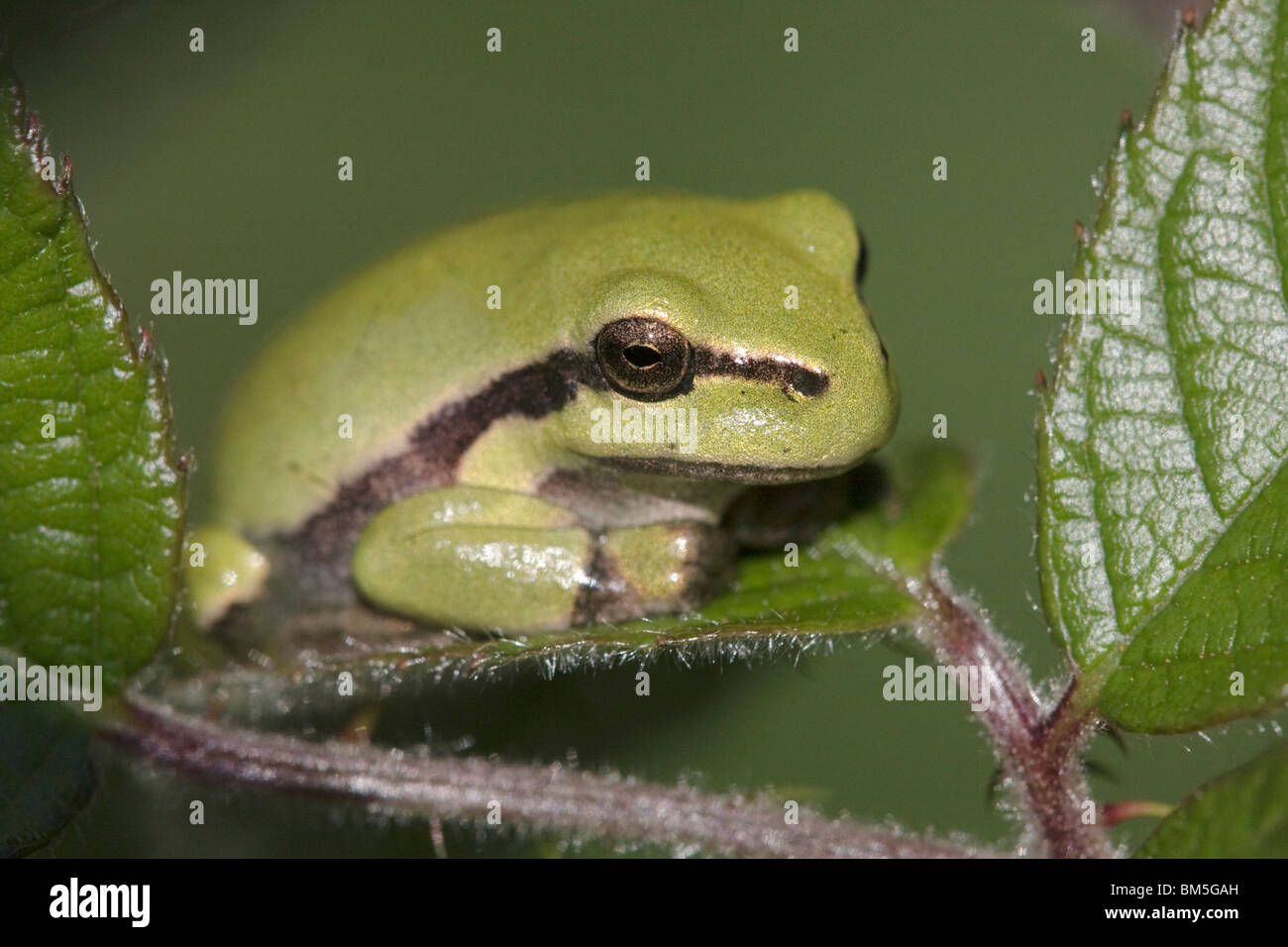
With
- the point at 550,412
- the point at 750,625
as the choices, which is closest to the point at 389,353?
the point at 550,412

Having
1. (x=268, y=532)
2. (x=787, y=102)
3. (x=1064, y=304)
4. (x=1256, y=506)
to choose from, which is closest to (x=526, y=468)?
(x=268, y=532)

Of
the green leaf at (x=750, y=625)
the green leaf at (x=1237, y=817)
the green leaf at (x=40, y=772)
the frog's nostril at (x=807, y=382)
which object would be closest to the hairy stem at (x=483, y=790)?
the green leaf at (x=40, y=772)

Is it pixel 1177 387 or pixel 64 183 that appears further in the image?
pixel 1177 387

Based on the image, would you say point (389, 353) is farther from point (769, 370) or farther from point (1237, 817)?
point (1237, 817)

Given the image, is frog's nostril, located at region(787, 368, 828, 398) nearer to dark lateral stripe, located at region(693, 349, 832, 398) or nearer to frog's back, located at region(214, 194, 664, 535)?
dark lateral stripe, located at region(693, 349, 832, 398)

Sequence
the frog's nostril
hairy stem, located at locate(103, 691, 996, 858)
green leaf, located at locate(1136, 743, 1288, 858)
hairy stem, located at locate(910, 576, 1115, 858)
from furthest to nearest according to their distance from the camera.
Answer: the frog's nostril → hairy stem, located at locate(103, 691, 996, 858) → hairy stem, located at locate(910, 576, 1115, 858) → green leaf, located at locate(1136, 743, 1288, 858)

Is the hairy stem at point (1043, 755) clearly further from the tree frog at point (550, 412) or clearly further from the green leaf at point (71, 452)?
→ the green leaf at point (71, 452)

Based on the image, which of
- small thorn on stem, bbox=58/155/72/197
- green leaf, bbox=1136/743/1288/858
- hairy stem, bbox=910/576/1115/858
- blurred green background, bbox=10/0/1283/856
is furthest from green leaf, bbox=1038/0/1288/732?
small thorn on stem, bbox=58/155/72/197
